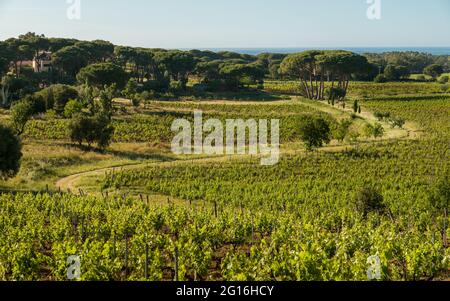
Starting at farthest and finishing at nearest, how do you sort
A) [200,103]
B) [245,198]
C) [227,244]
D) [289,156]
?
[200,103] < [289,156] < [245,198] < [227,244]

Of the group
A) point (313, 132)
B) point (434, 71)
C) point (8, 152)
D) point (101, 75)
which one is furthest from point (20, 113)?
point (434, 71)

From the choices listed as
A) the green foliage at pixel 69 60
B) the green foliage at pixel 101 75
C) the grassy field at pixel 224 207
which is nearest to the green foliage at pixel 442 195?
the grassy field at pixel 224 207

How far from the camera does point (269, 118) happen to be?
6288 cm

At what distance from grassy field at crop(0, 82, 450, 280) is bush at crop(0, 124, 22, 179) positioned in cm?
149

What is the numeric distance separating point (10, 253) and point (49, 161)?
2463 cm

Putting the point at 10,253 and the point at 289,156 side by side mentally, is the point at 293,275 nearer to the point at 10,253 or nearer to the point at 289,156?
the point at 10,253

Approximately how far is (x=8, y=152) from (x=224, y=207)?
603 inches

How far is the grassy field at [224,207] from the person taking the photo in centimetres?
1377

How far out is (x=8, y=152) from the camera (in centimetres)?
3083

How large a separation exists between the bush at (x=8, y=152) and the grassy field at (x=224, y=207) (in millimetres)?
1493

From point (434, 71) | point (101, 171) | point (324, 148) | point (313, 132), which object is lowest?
point (101, 171)

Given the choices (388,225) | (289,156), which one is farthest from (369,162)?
(388,225)

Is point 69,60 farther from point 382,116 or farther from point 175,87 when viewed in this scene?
point 382,116

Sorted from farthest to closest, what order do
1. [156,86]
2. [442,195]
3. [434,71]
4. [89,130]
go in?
[434,71], [156,86], [89,130], [442,195]
